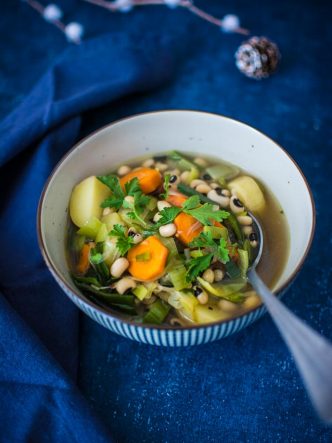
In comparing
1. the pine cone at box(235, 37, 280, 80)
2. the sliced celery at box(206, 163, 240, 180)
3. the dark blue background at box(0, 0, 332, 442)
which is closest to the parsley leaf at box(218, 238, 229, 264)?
the dark blue background at box(0, 0, 332, 442)

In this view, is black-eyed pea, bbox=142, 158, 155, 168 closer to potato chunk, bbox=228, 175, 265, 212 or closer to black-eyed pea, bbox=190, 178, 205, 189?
black-eyed pea, bbox=190, 178, 205, 189

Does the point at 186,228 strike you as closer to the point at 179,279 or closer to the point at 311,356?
the point at 179,279

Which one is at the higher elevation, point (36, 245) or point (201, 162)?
point (201, 162)

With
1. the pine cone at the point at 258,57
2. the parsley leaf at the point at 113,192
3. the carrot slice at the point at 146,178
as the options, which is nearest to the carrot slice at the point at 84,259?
the parsley leaf at the point at 113,192

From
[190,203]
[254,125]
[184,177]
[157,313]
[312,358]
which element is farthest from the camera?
[254,125]

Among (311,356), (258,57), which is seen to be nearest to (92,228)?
(311,356)

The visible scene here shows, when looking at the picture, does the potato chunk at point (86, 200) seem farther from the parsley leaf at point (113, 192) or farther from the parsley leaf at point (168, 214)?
the parsley leaf at point (168, 214)
